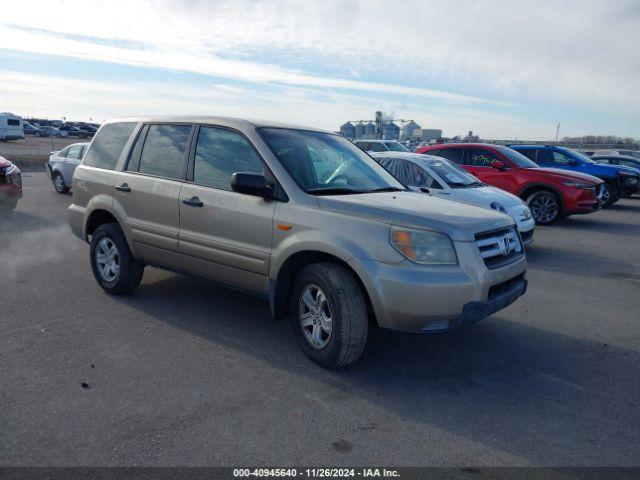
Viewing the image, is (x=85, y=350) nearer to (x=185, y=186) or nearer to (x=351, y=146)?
(x=185, y=186)

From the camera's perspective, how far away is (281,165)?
4.39 metres

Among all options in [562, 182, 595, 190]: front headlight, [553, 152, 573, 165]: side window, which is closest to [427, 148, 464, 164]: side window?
[562, 182, 595, 190]: front headlight

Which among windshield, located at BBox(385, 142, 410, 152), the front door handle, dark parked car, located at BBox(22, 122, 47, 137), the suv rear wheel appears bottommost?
dark parked car, located at BBox(22, 122, 47, 137)

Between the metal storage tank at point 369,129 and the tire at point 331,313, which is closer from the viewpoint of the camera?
the tire at point 331,313

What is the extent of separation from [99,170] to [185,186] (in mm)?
1529

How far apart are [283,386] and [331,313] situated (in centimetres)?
62

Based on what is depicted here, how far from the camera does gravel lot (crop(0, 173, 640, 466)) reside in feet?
9.96

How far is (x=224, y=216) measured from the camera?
15.0 feet

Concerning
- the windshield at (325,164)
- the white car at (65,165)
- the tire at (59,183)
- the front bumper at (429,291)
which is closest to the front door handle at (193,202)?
the windshield at (325,164)

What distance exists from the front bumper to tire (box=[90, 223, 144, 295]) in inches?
113

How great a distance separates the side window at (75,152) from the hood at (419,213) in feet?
42.3

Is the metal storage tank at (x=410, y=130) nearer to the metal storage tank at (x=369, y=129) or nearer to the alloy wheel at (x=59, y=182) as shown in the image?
the metal storage tank at (x=369, y=129)

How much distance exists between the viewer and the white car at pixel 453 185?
841 cm

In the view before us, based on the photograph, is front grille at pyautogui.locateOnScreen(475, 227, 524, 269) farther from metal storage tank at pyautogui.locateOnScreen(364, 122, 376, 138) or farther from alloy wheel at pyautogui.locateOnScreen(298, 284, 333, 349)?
metal storage tank at pyautogui.locateOnScreen(364, 122, 376, 138)
